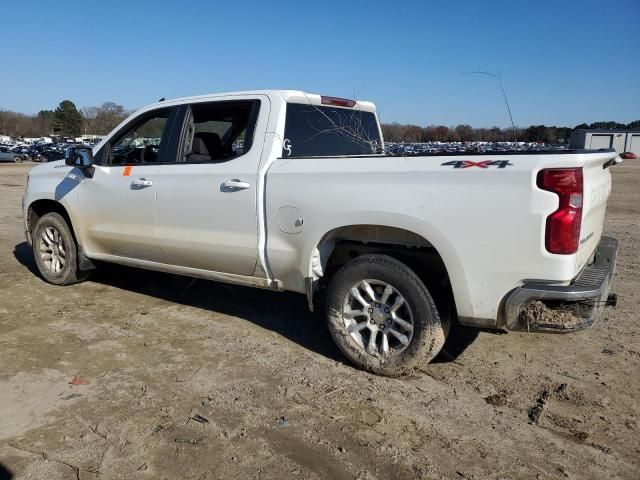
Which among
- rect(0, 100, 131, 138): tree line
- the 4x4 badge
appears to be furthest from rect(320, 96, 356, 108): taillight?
rect(0, 100, 131, 138): tree line

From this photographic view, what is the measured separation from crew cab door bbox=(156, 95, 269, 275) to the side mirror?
1.02 meters

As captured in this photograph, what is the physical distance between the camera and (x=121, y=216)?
5.19m

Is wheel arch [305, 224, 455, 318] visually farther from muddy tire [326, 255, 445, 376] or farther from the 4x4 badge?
the 4x4 badge

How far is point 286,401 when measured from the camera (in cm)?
346

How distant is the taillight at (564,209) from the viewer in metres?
3.00

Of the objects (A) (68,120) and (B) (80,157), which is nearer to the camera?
(B) (80,157)

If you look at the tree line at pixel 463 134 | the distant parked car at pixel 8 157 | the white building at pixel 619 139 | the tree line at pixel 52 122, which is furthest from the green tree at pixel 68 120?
the tree line at pixel 463 134

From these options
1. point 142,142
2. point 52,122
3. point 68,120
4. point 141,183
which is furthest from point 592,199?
point 52,122

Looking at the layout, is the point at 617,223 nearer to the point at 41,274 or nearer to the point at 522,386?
the point at 522,386

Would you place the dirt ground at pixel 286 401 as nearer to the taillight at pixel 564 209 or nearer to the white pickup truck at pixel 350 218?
the white pickup truck at pixel 350 218

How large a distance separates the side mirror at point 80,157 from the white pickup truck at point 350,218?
0.6 inches

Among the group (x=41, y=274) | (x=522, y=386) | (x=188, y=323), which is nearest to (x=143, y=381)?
(x=188, y=323)

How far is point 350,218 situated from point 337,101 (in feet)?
5.93

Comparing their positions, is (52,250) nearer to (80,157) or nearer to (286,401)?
(80,157)
